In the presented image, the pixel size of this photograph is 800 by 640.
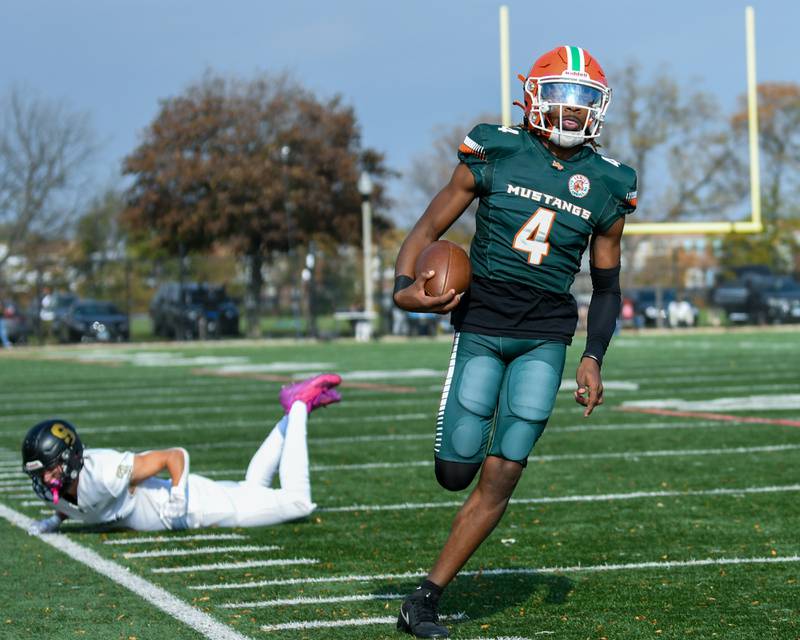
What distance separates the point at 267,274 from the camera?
138 ft

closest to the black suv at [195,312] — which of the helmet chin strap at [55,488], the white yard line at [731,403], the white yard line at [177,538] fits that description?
the white yard line at [731,403]

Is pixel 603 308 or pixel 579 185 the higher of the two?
pixel 579 185

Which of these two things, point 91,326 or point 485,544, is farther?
point 91,326

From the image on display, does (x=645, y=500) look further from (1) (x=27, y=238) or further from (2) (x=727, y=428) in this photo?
(1) (x=27, y=238)

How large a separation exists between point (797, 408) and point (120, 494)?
25.9 ft

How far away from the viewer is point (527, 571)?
5.99 m

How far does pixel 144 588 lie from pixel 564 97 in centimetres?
251

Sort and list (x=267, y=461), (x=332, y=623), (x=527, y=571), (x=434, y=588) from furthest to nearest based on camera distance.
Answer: (x=267, y=461), (x=527, y=571), (x=332, y=623), (x=434, y=588)

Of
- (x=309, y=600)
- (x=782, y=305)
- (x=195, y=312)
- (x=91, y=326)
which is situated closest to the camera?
(x=309, y=600)

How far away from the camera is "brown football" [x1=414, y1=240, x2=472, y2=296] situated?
4730 millimetres

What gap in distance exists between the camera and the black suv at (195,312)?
37.1 meters

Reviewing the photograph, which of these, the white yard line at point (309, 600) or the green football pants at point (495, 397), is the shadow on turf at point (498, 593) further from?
the green football pants at point (495, 397)

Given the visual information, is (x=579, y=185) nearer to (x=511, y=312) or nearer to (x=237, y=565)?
(x=511, y=312)

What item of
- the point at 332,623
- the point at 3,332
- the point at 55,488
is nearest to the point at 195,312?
the point at 3,332
